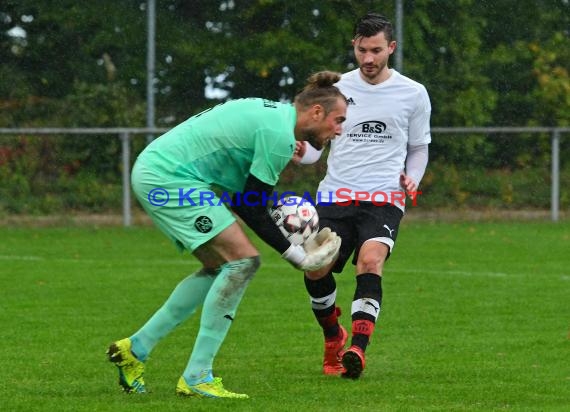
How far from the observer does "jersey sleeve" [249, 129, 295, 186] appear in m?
6.57

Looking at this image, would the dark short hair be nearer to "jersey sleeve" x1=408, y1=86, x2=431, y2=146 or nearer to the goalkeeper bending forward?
"jersey sleeve" x1=408, y1=86, x2=431, y2=146

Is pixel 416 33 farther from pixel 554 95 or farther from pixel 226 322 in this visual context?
pixel 226 322

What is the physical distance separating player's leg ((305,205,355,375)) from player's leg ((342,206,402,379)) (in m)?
0.12

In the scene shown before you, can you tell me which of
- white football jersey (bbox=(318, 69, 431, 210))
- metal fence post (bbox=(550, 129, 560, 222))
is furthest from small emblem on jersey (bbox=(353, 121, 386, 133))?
metal fence post (bbox=(550, 129, 560, 222))

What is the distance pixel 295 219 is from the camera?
7047 millimetres

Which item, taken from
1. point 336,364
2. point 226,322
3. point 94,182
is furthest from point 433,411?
point 94,182

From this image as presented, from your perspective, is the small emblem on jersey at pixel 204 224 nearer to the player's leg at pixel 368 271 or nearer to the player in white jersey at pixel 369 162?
the player's leg at pixel 368 271

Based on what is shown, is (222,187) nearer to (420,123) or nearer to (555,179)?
(420,123)

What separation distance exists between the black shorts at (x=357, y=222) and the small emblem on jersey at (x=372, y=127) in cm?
44

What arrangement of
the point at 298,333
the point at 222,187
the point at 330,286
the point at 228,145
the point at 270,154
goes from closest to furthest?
the point at 270,154 < the point at 228,145 < the point at 222,187 < the point at 330,286 < the point at 298,333

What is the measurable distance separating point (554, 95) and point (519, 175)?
6.72 feet

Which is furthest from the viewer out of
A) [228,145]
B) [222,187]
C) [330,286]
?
[330,286]

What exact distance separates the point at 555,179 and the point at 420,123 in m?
14.5

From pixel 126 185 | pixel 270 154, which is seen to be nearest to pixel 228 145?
pixel 270 154
